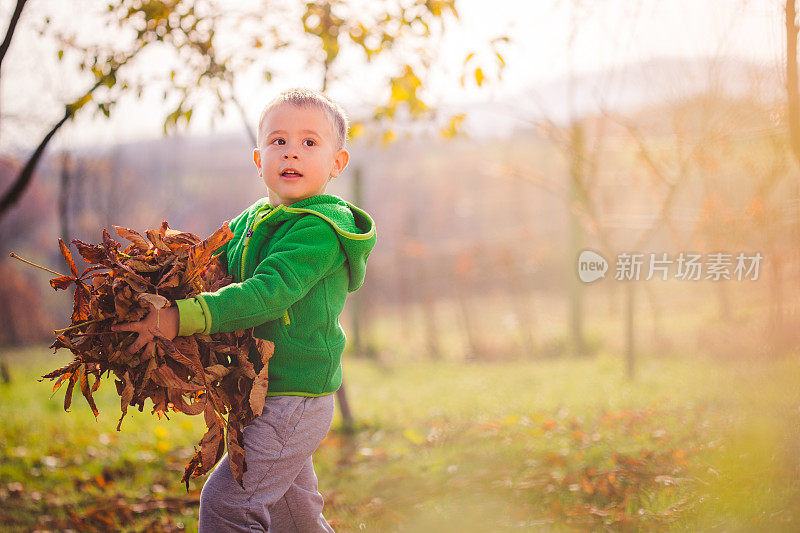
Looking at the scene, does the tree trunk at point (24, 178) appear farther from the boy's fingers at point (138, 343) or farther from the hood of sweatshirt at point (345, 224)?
the boy's fingers at point (138, 343)

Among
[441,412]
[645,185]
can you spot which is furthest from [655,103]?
[441,412]

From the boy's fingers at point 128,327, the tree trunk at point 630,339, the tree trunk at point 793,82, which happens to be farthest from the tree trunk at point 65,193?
the tree trunk at point 793,82

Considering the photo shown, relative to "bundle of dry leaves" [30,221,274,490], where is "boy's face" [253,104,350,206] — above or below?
above

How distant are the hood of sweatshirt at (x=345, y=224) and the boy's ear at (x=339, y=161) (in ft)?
0.37

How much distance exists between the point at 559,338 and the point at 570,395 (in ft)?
11.8

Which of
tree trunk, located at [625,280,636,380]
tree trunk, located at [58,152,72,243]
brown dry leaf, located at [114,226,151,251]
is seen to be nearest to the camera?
brown dry leaf, located at [114,226,151,251]

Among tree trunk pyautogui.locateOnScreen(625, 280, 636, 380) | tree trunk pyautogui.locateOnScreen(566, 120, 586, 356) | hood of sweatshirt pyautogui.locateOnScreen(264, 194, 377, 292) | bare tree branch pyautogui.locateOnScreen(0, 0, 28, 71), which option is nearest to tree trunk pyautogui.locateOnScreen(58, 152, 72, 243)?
bare tree branch pyautogui.locateOnScreen(0, 0, 28, 71)

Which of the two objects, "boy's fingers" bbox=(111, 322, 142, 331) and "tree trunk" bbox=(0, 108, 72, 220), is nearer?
"boy's fingers" bbox=(111, 322, 142, 331)

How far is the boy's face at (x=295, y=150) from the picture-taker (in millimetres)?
2141

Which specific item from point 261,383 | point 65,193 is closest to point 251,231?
point 261,383

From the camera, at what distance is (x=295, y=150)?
214cm

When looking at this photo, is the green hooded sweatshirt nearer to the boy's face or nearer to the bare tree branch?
the boy's face

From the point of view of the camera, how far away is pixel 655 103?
6441 millimetres

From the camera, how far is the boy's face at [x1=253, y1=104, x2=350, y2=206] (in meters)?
2.14
